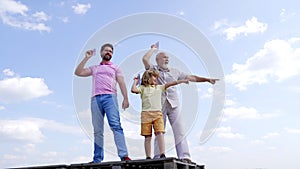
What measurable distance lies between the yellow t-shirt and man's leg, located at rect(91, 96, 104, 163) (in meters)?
0.81

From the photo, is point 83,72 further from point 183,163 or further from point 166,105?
point 183,163

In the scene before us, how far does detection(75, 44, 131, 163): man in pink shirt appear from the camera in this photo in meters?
7.68

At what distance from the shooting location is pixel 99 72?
8094mm

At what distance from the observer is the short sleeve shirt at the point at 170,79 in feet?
27.3

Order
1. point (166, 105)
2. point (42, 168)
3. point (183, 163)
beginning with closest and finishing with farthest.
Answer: point (183, 163) → point (42, 168) → point (166, 105)

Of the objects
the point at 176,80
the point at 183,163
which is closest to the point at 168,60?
the point at 176,80

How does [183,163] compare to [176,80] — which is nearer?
[183,163]

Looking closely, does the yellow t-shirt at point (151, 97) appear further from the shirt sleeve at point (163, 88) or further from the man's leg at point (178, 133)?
the man's leg at point (178, 133)

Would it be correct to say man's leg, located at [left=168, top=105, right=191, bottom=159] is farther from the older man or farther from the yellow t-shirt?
the yellow t-shirt

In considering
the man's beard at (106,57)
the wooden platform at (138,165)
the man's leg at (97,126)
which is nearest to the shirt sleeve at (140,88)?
the man's leg at (97,126)

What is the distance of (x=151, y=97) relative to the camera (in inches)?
305

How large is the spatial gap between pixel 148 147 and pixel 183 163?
0.71m

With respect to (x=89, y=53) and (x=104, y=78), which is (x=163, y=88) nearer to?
(x=104, y=78)

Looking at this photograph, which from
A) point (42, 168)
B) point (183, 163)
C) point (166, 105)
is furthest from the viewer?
point (166, 105)
